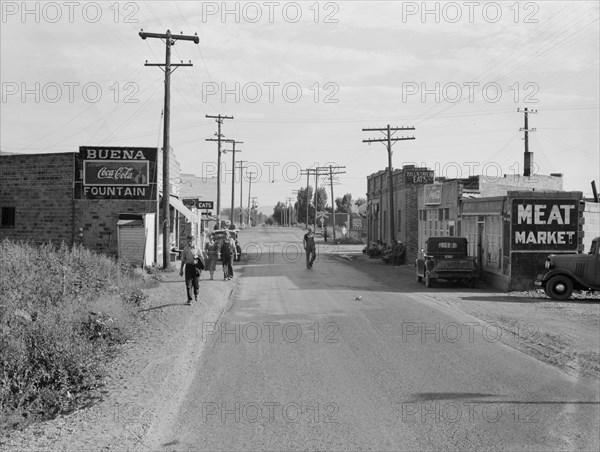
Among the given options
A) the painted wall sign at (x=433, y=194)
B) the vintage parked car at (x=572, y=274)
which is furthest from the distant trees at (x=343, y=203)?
the vintage parked car at (x=572, y=274)

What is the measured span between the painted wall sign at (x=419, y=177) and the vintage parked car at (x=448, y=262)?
18290mm

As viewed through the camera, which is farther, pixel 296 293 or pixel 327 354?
pixel 296 293

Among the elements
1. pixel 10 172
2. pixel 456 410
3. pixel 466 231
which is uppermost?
pixel 10 172

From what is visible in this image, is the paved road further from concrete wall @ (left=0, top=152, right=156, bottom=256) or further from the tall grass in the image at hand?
concrete wall @ (left=0, top=152, right=156, bottom=256)

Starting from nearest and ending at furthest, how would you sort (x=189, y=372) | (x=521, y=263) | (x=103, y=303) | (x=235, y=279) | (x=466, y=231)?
1. (x=189, y=372)
2. (x=103, y=303)
3. (x=521, y=263)
4. (x=235, y=279)
5. (x=466, y=231)

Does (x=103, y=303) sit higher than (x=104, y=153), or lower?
lower

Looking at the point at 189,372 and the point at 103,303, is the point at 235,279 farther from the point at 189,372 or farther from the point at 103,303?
the point at 189,372

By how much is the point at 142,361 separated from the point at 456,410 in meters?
5.34

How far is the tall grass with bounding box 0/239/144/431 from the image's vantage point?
948cm

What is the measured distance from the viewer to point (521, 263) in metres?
23.4

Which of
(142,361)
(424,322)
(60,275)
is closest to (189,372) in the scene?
(142,361)

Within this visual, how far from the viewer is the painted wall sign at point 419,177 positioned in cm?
4344

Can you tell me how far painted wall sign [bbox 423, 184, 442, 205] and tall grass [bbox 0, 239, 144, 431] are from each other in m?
18.8

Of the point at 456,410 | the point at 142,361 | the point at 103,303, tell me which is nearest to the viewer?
the point at 456,410
